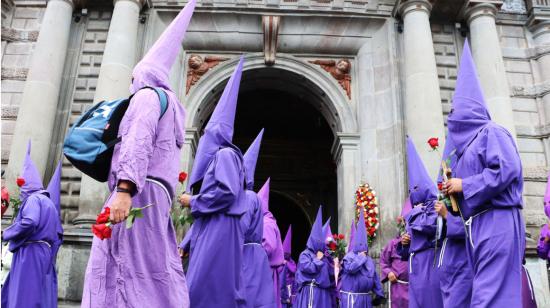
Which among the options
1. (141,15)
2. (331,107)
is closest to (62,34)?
(141,15)

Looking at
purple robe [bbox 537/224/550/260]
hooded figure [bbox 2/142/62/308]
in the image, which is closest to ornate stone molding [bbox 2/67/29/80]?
hooded figure [bbox 2/142/62/308]

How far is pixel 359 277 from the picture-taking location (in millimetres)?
9062

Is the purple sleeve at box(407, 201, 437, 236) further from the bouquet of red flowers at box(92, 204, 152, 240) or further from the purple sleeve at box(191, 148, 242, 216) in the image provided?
the bouquet of red flowers at box(92, 204, 152, 240)

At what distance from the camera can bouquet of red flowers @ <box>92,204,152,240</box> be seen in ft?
8.58

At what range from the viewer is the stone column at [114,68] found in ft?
31.7

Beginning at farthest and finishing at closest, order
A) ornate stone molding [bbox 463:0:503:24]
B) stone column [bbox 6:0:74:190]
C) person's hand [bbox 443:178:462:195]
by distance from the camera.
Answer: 1. ornate stone molding [bbox 463:0:503:24]
2. stone column [bbox 6:0:74:190]
3. person's hand [bbox 443:178:462:195]

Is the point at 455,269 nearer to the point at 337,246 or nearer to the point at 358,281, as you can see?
the point at 358,281

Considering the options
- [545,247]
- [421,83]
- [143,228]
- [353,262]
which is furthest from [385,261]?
[143,228]

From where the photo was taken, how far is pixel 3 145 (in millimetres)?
10727

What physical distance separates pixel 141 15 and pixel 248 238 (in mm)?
7428

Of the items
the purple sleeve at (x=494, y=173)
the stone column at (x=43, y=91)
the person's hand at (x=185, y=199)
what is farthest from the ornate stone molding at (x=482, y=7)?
the person's hand at (x=185, y=199)

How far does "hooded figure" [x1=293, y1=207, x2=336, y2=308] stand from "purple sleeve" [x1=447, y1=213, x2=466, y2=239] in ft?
18.6

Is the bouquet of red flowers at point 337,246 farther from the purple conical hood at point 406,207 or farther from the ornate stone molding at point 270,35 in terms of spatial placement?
the ornate stone molding at point 270,35

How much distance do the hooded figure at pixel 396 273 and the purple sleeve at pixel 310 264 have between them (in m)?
1.26
